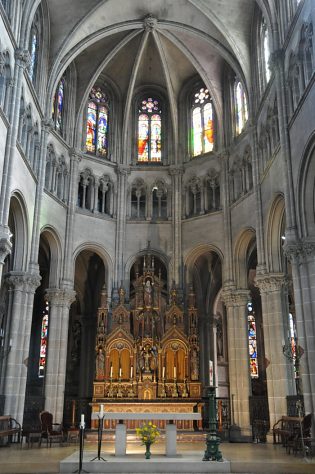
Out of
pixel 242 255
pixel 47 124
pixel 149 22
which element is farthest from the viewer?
pixel 149 22

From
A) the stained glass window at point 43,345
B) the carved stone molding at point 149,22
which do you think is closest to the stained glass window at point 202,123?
the carved stone molding at point 149,22

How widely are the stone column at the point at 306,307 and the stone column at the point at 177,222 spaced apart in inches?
437

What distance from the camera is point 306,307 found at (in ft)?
56.4

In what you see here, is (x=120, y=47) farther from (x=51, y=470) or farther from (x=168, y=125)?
(x=51, y=470)

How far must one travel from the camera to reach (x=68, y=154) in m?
29.0

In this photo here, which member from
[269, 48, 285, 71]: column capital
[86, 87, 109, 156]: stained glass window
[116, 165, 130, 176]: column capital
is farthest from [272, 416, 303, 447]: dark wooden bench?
[86, 87, 109, 156]: stained glass window

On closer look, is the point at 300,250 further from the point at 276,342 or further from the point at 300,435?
the point at 300,435

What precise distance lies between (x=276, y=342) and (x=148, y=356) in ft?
22.9

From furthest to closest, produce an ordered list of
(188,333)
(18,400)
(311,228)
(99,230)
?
(99,230) → (188,333) → (18,400) → (311,228)

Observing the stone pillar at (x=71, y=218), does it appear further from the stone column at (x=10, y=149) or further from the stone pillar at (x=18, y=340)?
the stone column at (x=10, y=149)

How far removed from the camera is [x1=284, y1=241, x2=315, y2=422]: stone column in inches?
655

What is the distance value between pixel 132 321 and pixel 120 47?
52.2 ft

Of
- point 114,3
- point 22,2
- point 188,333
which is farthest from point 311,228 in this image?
point 114,3

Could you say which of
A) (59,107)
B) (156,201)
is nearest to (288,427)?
(156,201)
